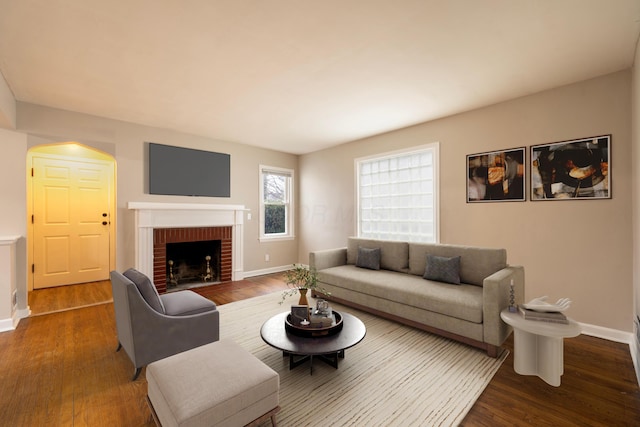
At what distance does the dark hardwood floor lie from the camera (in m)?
1.79

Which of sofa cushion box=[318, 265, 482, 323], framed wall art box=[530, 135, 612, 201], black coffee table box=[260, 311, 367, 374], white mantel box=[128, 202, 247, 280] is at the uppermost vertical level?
framed wall art box=[530, 135, 612, 201]

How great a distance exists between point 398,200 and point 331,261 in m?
1.59

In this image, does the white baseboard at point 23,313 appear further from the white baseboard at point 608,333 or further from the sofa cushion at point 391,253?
the white baseboard at point 608,333

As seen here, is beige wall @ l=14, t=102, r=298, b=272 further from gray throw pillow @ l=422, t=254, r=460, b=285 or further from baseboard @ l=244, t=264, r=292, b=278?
gray throw pillow @ l=422, t=254, r=460, b=285

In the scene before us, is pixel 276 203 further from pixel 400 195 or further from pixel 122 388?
pixel 122 388

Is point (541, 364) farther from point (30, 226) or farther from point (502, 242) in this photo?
point (30, 226)

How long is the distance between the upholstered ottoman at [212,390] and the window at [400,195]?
3.49 meters

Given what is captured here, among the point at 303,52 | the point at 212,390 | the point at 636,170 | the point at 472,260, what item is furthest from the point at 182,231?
the point at 636,170

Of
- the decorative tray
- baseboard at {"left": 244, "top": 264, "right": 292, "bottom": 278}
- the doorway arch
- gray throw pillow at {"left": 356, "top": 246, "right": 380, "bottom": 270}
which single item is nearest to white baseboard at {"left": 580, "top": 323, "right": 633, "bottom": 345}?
gray throw pillow at {"left": 356, "top": 246, "right": 380, "bottom": 270}

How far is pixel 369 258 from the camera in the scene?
415cm

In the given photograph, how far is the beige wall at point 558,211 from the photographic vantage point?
285 centimetres

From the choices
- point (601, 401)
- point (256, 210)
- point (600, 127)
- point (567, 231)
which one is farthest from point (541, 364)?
point (256, 210)

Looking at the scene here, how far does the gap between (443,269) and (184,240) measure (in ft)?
13.5

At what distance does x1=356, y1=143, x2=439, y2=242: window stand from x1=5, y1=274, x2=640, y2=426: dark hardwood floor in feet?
6.82
